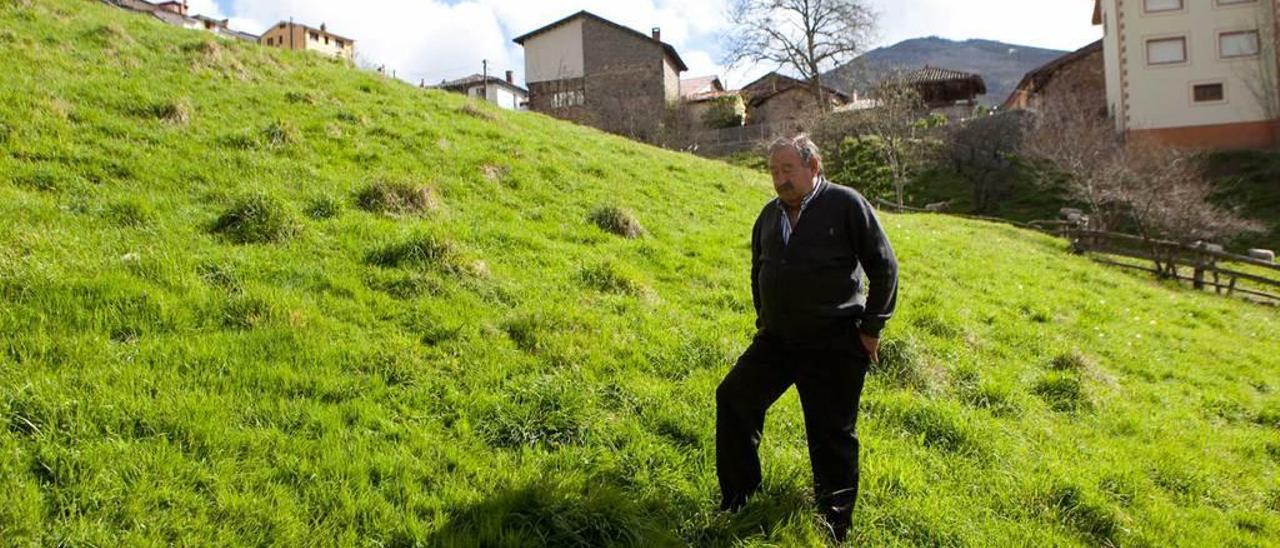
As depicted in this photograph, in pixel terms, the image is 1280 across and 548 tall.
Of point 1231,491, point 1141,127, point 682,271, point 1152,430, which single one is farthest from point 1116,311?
point 1141,127

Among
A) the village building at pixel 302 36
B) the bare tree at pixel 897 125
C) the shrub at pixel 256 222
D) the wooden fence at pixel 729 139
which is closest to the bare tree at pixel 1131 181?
the bare tree at pixel 897 125

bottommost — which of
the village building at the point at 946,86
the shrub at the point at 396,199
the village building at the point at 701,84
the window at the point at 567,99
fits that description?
the shrub at the point at 396,199

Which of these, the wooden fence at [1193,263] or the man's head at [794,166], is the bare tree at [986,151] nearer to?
the wooden fence at [1193,263]

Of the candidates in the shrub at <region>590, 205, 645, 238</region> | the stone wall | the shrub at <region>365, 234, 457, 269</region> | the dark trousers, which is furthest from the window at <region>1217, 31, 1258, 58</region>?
the dark trousers

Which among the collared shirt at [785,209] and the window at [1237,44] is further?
the window at [1237,44]

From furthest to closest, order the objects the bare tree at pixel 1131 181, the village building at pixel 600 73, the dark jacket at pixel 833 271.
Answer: the village building at pixel 600 73, the bare tree at pixel 1131 181, the dark jacket at pixel 833 271

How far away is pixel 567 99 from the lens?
176 feet

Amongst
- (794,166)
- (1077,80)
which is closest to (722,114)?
(1077,80)

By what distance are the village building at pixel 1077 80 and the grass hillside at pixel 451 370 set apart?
1550 inches

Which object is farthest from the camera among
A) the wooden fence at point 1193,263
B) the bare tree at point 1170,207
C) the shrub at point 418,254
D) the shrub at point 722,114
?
the shrub at point 722,114

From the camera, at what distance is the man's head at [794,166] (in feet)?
12.1

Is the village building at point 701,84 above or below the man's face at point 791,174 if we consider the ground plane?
above

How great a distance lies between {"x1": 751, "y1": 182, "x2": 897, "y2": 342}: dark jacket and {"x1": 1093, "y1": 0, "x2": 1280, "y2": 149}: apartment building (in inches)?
1730

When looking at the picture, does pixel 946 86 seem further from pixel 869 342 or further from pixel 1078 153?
pixel 869 342
